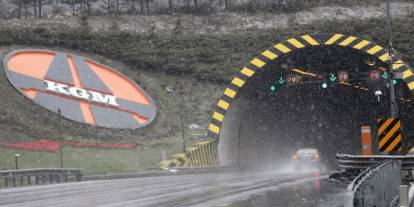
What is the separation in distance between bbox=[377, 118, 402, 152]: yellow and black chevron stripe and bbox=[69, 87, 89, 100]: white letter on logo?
3316 cm

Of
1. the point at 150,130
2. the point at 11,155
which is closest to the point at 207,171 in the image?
the point at 11,155

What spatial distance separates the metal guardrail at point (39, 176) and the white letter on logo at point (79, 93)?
1831cm

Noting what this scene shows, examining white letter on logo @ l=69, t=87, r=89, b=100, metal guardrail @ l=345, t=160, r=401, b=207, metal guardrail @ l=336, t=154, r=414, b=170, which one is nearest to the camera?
metal guardrail @ l=345, t=160, r=401, b=207

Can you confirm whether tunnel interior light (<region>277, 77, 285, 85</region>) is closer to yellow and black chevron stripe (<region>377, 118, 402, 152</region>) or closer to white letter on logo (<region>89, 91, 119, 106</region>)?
yellow and black chevron stripe (<region>377, 118, 402, 152</region>)

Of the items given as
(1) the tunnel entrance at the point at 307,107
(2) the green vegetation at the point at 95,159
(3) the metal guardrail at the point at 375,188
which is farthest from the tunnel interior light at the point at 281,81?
(3) the metal guardrail at the point at 375,188

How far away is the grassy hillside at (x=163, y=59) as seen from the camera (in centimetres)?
4891

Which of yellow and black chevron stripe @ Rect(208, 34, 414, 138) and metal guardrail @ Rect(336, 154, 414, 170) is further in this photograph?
yellow and black chevron stripe @ Rect(208, 34, 414, 138)

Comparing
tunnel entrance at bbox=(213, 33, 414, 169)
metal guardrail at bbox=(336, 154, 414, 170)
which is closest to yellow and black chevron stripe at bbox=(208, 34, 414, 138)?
tunnel entrance at bbox=(213, 33, 414, 169)

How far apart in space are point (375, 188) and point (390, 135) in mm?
12155

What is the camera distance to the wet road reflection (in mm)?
14800

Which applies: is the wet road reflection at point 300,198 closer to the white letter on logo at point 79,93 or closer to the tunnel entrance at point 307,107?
→ the tunnel entrance at point 307,107

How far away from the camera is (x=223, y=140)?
131 feet

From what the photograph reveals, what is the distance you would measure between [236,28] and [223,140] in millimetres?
35368

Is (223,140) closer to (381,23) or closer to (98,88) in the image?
(98,88)
